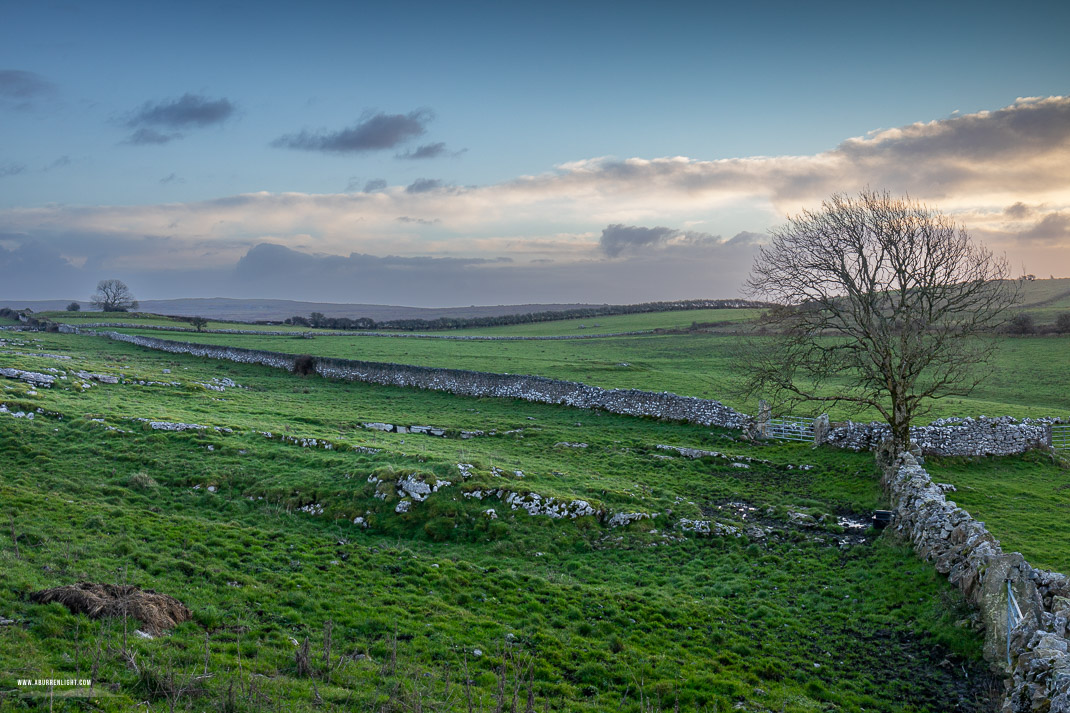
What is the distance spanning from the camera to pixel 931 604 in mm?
13211

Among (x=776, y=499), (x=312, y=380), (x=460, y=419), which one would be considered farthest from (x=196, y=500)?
(x=312, y=380)

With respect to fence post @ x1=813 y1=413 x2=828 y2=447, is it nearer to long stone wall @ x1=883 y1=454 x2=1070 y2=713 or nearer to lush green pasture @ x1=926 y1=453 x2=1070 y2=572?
lush green pasture @ x1=926 y1=453 x2=1070 y2=572

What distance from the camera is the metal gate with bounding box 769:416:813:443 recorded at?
28781mm

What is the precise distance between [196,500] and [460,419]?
16167mm

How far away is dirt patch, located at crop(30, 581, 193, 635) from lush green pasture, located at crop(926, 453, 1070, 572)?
1859 centimetres

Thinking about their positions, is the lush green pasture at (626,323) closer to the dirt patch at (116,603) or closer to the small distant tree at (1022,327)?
the small distant tree at (1022,327)

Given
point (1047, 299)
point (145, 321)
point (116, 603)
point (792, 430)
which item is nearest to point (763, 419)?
point (792, 430)

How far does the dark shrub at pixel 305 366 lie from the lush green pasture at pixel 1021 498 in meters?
Answer: 41.0

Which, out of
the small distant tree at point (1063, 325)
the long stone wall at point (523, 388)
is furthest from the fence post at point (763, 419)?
the small distant tree at point (1063, 325)

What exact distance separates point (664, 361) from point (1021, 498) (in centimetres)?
3548

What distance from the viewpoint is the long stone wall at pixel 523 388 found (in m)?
31.6

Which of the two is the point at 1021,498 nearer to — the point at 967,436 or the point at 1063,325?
the point at 967,436

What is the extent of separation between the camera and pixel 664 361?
5594 centimetres

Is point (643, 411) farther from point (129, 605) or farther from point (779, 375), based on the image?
point (129, 605)
